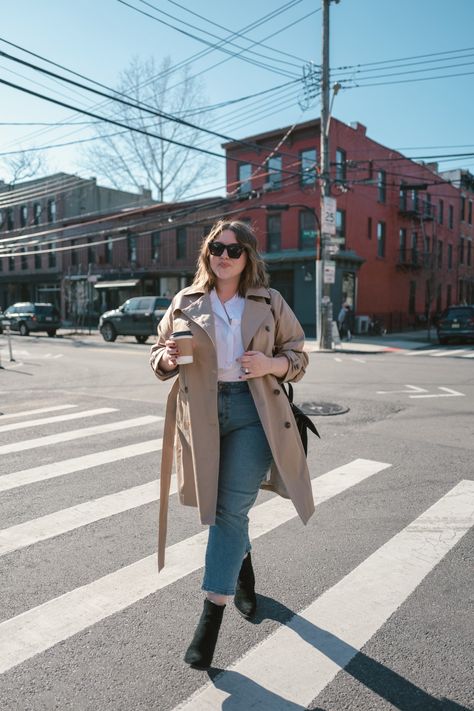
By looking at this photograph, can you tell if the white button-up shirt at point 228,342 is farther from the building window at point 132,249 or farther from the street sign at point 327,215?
the building window at point 132,249

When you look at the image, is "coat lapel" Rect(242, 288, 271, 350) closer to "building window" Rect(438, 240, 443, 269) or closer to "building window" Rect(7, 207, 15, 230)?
"building window" Rect(438, 240, 443, 269)

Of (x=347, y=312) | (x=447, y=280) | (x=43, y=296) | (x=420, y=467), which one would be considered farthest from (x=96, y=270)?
(x=420, y=467)

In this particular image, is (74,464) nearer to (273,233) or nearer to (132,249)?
(273,233)

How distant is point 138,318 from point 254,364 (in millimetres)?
21324

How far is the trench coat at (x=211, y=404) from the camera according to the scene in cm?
262

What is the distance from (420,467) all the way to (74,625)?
155 inches

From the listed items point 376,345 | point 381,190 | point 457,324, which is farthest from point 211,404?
point 381,190

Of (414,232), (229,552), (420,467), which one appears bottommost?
(420,467)

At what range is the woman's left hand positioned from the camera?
8.43 feet

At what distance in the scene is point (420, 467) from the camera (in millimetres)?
5652

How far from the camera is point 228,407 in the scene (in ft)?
8.79

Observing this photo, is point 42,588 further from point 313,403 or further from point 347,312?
point 347,312

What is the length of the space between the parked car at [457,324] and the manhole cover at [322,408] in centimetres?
1629

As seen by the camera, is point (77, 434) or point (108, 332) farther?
point (108, 332)
